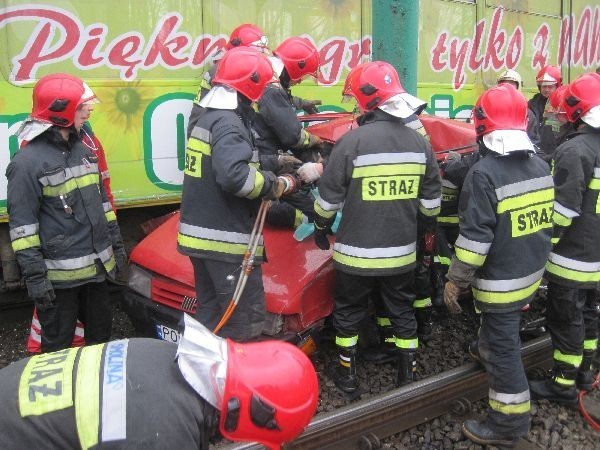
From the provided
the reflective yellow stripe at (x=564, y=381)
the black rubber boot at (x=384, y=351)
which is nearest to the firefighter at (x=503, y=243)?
the reflective yellow stripe at (x=564, y=381)

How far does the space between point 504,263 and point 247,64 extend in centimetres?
172

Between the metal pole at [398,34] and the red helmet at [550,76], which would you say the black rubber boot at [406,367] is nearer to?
the metal pole at [398,34]

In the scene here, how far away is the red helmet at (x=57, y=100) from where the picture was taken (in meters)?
3.46

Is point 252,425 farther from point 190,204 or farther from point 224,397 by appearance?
point 190,204

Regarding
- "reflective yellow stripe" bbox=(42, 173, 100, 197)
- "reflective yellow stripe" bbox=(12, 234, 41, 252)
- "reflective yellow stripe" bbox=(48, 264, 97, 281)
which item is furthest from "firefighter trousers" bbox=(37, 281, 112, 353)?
"reflective yellow stripe" bbox=(42, 173, 100, 197)

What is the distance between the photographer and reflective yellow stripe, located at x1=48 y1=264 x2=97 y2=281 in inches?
142

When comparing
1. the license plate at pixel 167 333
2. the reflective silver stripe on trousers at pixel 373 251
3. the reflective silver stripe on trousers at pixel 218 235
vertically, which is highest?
the reflective silver stripe on trousers at pixel 218 235

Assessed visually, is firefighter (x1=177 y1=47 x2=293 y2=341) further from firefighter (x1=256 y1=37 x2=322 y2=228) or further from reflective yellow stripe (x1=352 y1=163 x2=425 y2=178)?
firefighter (x1=256 y1=37 x2=322 y2=228)

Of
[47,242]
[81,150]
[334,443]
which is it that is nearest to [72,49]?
[81,150]

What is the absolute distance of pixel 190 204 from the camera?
11.2ft

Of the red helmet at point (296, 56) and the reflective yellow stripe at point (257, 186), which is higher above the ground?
the red helmet at point (296, 56)

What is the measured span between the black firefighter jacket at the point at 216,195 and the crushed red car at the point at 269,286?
334mm

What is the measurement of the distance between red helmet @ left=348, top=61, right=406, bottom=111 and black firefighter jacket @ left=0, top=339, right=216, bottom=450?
90.1 inches

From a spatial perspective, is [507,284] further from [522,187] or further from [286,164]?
[286,164]
